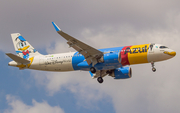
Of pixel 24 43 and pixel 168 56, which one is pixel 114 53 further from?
pixel 24 43

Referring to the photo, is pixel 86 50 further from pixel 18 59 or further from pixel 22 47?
pixel 22 47

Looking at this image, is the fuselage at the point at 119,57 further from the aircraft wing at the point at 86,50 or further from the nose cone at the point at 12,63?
the nose cone at the point at 12,63

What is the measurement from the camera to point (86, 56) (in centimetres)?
4169

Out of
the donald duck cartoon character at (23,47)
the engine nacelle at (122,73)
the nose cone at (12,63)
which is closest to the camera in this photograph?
the nose cone at (12,63)

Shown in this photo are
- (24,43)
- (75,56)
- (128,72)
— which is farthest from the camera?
(24,43)

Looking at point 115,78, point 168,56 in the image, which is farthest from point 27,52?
point 168,56

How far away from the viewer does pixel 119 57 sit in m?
40.1

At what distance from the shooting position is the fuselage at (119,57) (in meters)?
39.7

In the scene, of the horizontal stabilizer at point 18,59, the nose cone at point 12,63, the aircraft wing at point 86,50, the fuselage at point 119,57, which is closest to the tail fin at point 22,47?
the horizontal stabilizer at point 18,59

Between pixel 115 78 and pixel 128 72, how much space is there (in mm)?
2735

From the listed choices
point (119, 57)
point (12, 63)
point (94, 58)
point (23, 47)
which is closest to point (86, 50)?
point (94, 58)

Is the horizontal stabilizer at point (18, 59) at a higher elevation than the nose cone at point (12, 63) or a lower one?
higher

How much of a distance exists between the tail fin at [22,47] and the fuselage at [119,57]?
21.1ft

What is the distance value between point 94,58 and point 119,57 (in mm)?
4312
